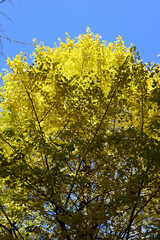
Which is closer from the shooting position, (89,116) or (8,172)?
(8,172)

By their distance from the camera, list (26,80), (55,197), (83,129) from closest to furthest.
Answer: (55,197), (83,129), (26,80)

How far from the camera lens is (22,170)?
3.45 m

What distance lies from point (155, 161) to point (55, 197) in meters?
1.62

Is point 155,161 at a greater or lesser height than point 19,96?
lesser

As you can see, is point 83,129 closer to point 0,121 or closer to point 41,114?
point 41,114

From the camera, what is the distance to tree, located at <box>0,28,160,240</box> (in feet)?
11.3

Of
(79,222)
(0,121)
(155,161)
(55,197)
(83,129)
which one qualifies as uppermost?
(0,121)

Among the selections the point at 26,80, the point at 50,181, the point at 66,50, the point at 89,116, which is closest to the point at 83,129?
the point at 89,116

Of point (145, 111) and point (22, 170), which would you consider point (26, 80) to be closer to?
point (22, 170)

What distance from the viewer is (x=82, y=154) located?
13.2 ft

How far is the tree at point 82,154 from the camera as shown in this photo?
3.45 m

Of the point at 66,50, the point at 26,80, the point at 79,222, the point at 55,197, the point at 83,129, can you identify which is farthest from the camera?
the point at 66,50

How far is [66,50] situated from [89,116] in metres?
5.88

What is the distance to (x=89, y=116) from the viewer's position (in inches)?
179
